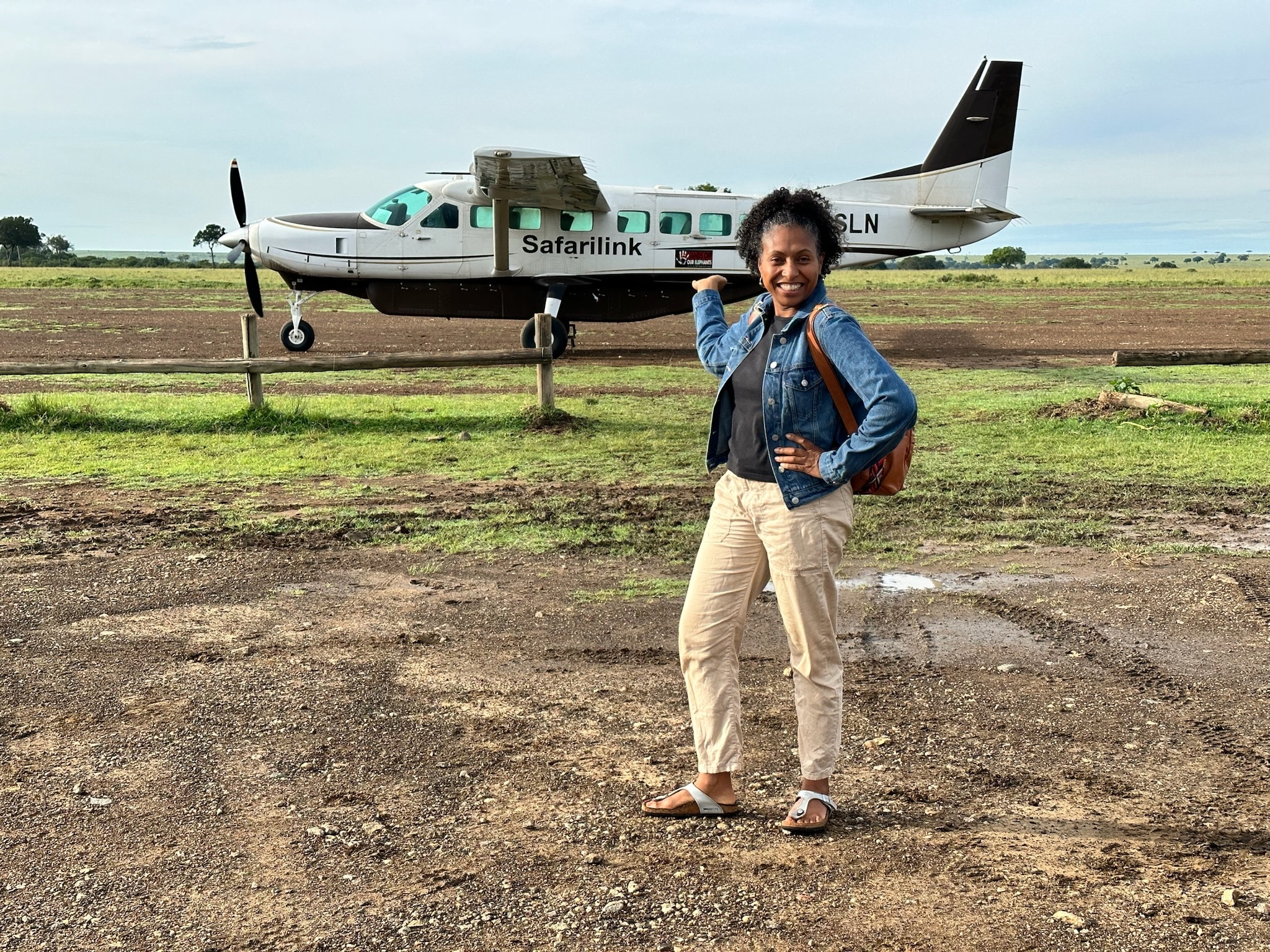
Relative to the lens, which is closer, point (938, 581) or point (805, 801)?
point (805, 801)

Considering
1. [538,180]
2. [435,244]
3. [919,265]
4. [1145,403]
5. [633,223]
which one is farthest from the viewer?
[919,265]

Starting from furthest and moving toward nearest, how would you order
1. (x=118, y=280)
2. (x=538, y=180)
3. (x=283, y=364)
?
(x=118, y=280) < (x=538, y=180) < (x=283, y=364)

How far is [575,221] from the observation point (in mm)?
19312

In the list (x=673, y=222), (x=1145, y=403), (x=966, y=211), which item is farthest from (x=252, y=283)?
(x=1145, y=403)

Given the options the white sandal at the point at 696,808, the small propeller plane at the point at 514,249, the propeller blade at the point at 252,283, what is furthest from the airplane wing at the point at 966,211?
the white sandal at the point at 696,808

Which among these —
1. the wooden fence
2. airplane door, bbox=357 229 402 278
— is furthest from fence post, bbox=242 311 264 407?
airplane door, bbox=357 229 402 278

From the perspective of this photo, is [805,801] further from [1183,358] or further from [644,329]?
[644,329]

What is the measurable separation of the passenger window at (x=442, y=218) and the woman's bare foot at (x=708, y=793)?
646 inches

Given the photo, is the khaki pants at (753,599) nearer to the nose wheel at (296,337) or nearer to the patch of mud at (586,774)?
the patch of mud at (586,774)

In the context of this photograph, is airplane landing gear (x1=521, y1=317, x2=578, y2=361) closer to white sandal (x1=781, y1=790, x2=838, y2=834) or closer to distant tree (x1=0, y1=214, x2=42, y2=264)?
white sandal (x1=781, y1=790, x2=838, y2=834)

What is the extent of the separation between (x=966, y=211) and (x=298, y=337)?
Result: 12433 millimetres

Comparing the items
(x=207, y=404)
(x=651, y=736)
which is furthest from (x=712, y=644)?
(x=207, y=404)

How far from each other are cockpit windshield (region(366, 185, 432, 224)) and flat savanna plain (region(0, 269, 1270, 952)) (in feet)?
29.2

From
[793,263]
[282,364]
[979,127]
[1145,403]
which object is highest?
[979,127]
